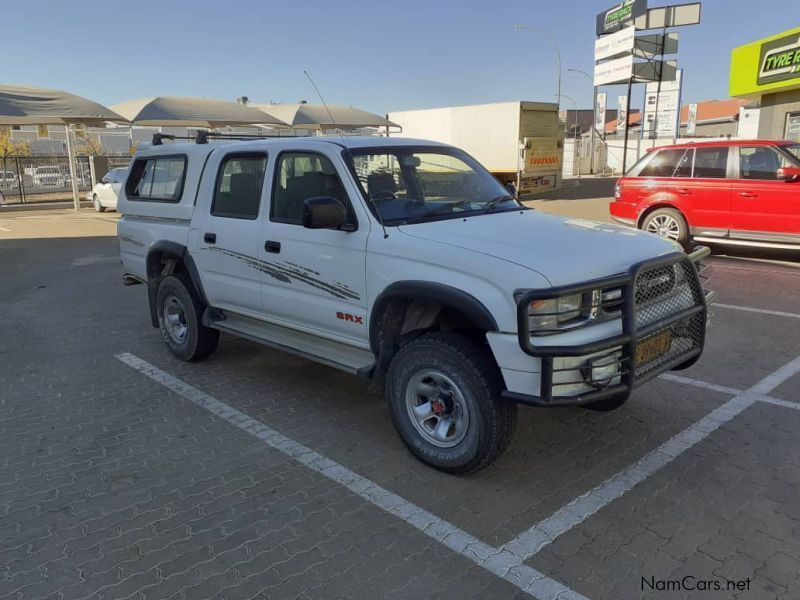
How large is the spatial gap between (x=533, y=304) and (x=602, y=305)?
449 mm

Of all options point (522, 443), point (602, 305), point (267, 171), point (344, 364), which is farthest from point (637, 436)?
point (267, 171)

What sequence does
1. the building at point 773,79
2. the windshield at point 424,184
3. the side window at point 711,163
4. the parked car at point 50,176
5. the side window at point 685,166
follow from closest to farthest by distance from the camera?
the windshield at point 424,184
the side window at point 711,163
the side window at point 685,166
the building at point 773,79
the parked car at point 50,176

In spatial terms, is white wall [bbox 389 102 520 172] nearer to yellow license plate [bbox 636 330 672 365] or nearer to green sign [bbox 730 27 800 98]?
green sign [bbox 730 27 800 98]

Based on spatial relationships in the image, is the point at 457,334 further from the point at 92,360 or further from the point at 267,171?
the point at 92,360

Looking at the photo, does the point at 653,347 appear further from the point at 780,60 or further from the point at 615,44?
the point at 615,44

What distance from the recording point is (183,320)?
5.93 metres

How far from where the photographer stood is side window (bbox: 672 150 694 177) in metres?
10.3

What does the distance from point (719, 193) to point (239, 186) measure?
26.1ft

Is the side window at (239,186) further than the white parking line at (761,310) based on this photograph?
No

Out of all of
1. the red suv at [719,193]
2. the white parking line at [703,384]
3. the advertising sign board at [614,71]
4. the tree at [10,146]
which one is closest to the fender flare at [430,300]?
the white parking line at [703,384]

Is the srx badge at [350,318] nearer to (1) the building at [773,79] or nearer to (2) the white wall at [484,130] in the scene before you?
(2) the white wall at [484,130]

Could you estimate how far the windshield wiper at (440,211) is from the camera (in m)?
4.07

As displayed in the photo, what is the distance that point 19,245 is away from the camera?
14.2 metres

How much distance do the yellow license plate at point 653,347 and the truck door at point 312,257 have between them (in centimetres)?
164
